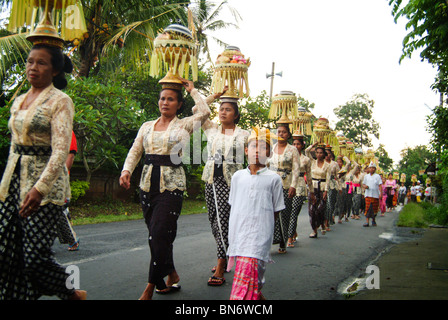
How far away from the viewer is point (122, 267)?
5.24 meters

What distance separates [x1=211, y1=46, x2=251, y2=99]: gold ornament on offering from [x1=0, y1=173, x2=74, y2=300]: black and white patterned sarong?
117 inches

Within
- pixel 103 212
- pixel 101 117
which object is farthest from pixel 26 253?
pixel 103 212

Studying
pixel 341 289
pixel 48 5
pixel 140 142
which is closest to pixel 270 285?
pixel 341 289

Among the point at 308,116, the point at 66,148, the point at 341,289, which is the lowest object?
the point at 341,289

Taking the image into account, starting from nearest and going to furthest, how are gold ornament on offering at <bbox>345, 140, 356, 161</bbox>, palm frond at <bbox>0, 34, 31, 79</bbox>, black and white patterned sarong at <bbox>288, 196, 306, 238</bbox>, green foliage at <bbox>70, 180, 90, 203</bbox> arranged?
black and white patterned sarong at <bbox>288, 196, 306, 238</bbox> < palm frond at <bbox>0, 34, 31, 79</bbox> < green foliage at <bbox>70, 180, 90, 203</bbox> < gold ornament on offering at <bbox>345, 140, 356, 161</bbox>

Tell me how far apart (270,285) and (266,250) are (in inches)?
48.7

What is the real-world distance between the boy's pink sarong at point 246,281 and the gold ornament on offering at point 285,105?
12.7ft

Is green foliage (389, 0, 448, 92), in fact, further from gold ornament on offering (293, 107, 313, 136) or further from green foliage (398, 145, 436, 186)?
green foliage (398, 145, 436, 186)

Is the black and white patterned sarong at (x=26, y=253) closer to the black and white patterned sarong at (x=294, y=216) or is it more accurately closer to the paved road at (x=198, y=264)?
the paved road at (x=198, y=264)

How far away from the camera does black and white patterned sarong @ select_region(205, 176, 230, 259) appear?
497 cm

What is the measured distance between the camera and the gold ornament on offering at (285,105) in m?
7.18

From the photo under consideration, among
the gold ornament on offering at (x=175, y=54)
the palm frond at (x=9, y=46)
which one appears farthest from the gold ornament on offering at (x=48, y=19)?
the palm frond at (x=9, y=46)

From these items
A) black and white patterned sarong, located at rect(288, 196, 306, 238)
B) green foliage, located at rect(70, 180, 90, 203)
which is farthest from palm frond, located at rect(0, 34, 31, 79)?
black and white patterned sarong, located at rect(288, 196, 306, 238)

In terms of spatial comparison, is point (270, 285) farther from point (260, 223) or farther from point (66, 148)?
point (66, 148)
